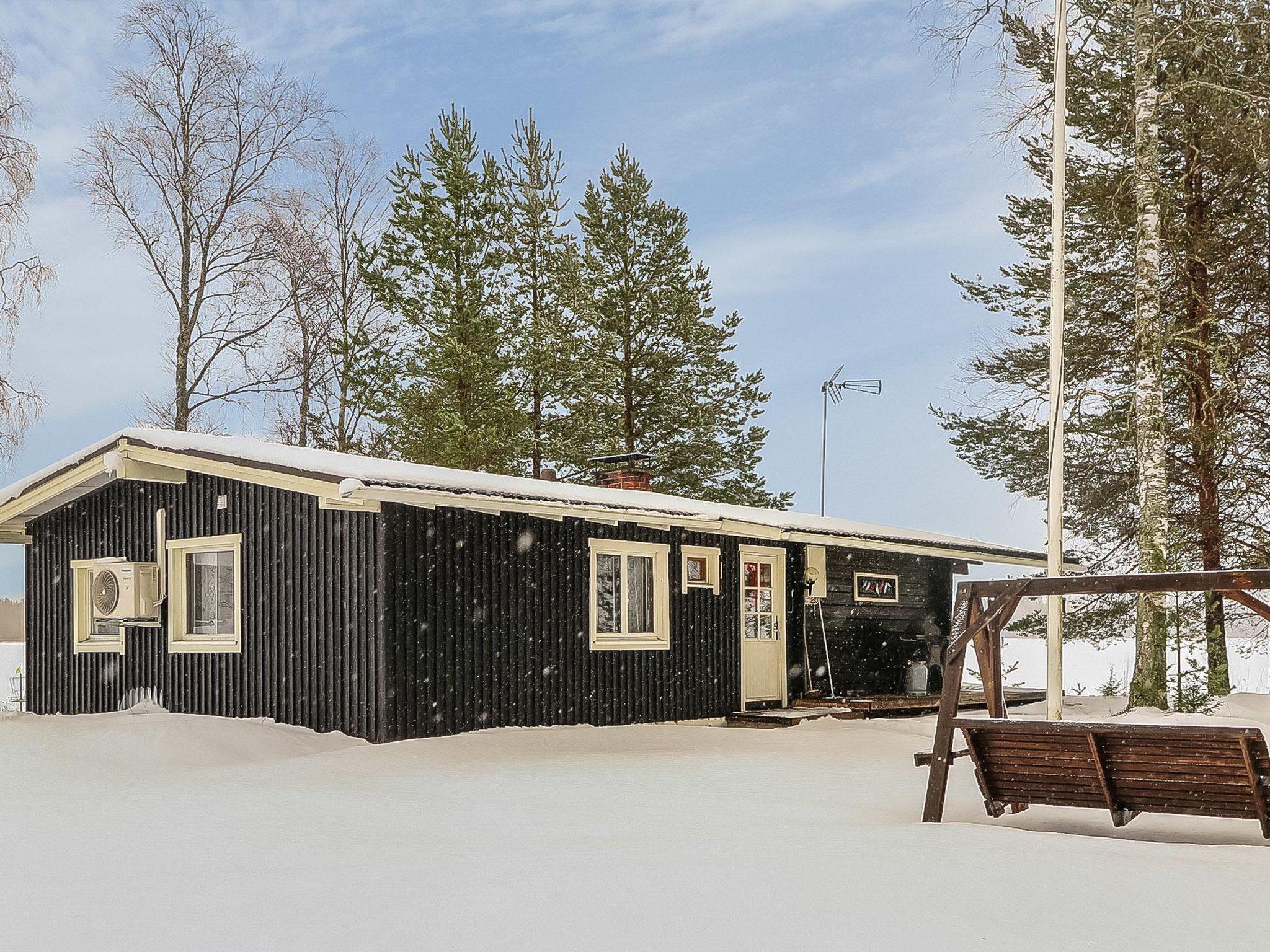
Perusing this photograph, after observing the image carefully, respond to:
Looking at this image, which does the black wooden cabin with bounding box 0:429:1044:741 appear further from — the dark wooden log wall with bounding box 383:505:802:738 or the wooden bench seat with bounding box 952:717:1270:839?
the wooden bench seat with bounding box 952:717:1270:839

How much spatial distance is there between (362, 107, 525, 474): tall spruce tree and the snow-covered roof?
40.3ft

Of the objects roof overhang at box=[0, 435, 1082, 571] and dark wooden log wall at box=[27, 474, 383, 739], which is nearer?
roof overhang at box=[0, 435, 1082, 571]

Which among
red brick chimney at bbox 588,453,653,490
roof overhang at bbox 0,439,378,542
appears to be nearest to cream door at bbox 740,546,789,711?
red brick chimney at bbox 588,453,653,490

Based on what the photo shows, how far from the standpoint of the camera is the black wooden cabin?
36.1 feet

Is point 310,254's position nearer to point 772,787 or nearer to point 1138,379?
point 1138,379

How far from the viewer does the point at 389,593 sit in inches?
428

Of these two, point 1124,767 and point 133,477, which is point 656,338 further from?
point 1124,767

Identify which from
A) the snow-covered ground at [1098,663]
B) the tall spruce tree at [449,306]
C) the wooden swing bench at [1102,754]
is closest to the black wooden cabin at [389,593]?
the wooden swing bench at [1102,754]

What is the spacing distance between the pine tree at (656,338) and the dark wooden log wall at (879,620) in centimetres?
1127

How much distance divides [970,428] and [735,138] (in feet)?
32.8

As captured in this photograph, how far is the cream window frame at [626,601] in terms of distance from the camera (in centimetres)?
1305

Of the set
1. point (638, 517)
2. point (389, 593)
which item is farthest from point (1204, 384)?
point (389, 593)

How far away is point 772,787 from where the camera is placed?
8.87 m

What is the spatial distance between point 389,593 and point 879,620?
30.8ft
